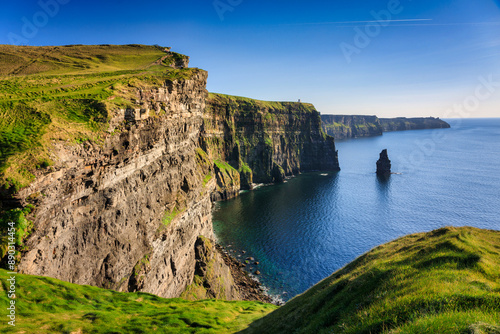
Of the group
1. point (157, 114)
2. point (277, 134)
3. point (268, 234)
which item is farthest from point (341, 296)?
point (277, 134)

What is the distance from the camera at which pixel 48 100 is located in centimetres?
2717

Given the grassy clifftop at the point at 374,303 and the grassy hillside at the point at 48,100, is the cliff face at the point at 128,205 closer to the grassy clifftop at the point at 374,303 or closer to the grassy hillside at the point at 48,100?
the grassy hillside at the point at 48,100

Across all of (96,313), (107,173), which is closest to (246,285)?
(96,313)

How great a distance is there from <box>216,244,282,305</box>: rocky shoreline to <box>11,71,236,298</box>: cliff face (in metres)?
17.6

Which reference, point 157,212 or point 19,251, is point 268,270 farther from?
point 19,251

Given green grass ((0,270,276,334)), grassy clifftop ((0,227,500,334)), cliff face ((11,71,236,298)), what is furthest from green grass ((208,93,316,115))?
grassy clifftop ((0,227,500,334))

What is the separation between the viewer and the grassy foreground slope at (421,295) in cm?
863

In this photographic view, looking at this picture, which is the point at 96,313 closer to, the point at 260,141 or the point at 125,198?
the point at 125,198

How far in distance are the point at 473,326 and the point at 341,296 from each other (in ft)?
28.7

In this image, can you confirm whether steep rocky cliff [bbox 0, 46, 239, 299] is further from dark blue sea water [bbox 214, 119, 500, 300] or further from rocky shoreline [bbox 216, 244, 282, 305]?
dark blue sea water [bbox 214, 119, 500, 300]

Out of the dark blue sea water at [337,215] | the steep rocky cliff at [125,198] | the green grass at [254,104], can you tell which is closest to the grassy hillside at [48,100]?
the steep rocky cliff at [125,198]

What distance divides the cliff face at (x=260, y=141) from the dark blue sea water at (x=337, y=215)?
15481 millimetres

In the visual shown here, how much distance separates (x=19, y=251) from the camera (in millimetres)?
17484

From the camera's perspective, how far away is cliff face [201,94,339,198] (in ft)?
444
